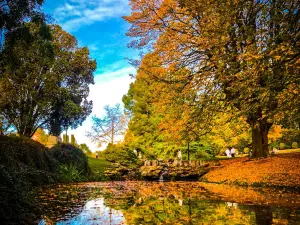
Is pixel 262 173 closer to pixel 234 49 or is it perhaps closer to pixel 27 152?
pixel 234 49

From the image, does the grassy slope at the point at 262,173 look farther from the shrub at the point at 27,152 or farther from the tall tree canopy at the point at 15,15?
the tall tree canopy at the point at 15,15

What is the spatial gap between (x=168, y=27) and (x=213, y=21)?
3673 millimetres

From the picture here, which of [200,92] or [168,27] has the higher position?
[168,27]

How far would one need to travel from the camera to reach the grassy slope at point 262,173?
1134 centimetres

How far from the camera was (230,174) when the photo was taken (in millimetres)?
14000

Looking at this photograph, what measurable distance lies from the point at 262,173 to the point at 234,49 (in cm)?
604

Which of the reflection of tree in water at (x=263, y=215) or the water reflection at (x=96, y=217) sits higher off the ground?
the water reflection at (x=96, y=217)

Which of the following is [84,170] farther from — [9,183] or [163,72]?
[9,183]

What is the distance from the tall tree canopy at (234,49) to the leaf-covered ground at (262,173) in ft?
5.30

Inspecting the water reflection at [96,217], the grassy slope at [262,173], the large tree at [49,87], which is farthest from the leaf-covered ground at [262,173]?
the large tree at [49,87]

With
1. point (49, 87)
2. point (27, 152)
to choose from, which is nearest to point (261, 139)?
→ point (27, 152)

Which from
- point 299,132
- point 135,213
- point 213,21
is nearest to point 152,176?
point 213,21

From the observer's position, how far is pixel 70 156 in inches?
639

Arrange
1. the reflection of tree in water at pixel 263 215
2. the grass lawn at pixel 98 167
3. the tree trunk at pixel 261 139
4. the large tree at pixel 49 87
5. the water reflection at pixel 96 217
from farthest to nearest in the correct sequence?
the large tree at pixel 49 87
the grass lawn at pixel 98 167
the tree trunk at pixel 261 139
the water reflection at pixel 96 217
the reflection of tree in water at pixel 263 215
